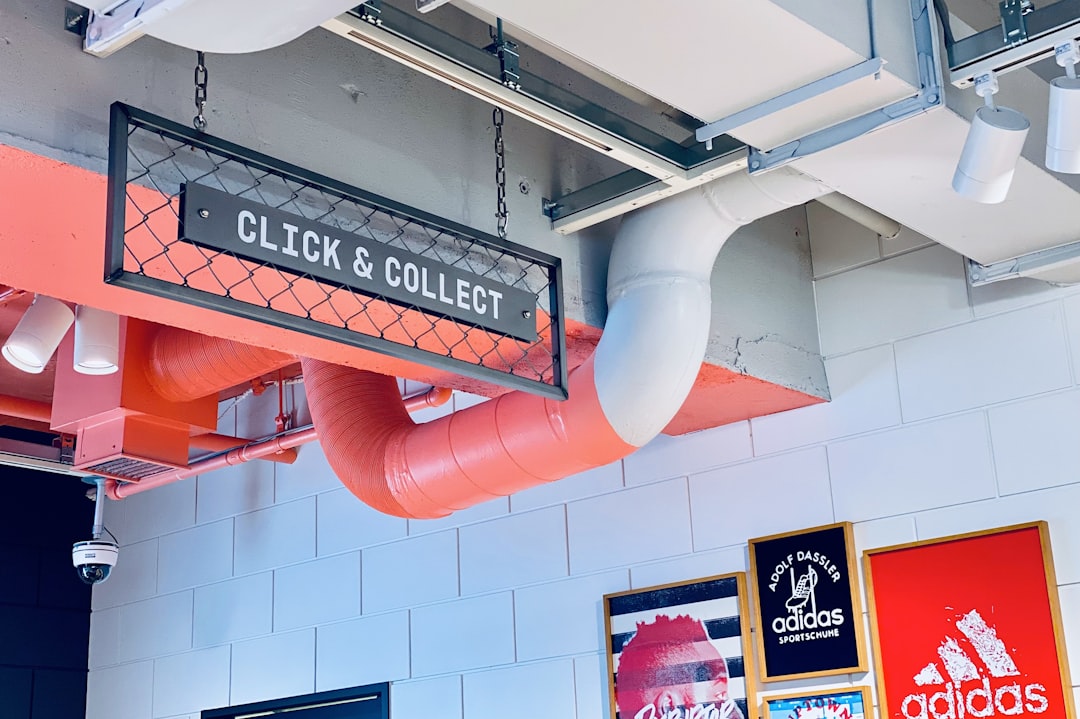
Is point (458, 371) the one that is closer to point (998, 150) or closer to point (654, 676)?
point (998, 150)

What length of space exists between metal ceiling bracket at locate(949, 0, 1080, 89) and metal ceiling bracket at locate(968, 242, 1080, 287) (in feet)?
2.40

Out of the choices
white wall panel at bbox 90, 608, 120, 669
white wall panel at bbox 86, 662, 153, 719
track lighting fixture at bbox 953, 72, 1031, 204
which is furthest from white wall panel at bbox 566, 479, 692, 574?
Answer: white wall panel at bbox 90, 608, 120, 669

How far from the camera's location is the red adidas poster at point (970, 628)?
→ 8.38ft

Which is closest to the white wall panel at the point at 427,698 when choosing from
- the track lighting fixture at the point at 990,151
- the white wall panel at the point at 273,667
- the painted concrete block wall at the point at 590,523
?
the painted concrete block wall at the point at 590,523

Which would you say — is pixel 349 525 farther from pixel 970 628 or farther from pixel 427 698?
pixel 970 628

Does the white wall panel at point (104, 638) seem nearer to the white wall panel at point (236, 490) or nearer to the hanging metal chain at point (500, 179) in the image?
the white wall panel at point (236, 490)

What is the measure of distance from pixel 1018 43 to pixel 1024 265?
883mm

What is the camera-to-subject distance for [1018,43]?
1.81 m

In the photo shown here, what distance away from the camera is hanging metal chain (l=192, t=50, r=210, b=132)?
1.89 meters

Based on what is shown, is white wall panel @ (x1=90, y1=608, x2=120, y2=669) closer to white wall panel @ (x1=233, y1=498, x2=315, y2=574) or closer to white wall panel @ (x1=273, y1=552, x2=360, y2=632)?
white wall panel @ (x1=233, y1=498, x2=315, y2=574)

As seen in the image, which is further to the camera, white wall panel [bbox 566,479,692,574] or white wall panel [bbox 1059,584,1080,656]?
white wall panel [bbox 566,479,692,574]

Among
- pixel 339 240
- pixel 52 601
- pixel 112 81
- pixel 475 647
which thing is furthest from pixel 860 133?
pixel 52 601

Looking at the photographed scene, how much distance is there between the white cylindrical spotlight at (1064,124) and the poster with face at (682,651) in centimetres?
153

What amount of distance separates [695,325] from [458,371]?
60 cm
